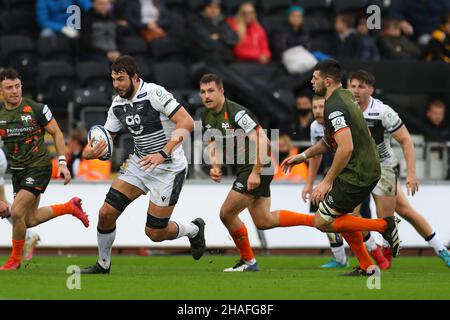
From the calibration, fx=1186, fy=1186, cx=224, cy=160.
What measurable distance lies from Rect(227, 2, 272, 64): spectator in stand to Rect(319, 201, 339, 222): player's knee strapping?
9086mm

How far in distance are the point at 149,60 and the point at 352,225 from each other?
9200mm

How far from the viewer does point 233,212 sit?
13.5 metres

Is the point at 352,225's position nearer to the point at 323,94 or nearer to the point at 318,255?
the point at 323,94

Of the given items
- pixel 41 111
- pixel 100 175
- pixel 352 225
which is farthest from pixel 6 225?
pixel 352 225

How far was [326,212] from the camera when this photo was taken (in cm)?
1229

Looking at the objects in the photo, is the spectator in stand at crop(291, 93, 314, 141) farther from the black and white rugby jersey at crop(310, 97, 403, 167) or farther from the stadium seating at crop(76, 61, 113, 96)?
the black and white rugby jersey at crop(310, 97, 403, 167)

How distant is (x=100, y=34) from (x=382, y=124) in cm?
778

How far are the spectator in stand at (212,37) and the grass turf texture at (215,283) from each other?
6.05 m

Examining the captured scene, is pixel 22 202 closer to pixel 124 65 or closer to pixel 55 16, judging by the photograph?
pixel 124 65

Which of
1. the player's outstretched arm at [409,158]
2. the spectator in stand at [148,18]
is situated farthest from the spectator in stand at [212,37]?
the player's outstretched arm at [409,158]

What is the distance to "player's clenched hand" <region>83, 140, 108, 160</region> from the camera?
40.4 feet

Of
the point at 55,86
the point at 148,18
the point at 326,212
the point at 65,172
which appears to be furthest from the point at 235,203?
the point at 148,18

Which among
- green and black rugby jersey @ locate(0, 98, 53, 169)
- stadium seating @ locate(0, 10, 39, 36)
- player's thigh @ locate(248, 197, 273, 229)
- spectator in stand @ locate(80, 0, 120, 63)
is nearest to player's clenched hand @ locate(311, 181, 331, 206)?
player's thigh @ locate(248, 197, 273, 229)

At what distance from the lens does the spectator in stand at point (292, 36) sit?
21.2 metres
